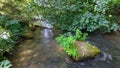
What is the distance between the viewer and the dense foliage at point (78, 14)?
315 inches

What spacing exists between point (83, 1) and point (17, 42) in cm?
408

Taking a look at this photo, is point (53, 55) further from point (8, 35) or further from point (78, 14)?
point (78, 14)

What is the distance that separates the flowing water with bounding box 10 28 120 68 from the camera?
207 inches

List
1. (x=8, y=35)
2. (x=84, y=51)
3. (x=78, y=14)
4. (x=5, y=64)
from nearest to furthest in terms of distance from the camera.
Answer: (x=5, y=64), (x=84, y=51), (x=8, y=35), (x=78, y=14)

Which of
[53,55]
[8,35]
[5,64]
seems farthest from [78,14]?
[5,64]

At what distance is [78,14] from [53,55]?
3.33 metres

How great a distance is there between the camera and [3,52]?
5.42 meters

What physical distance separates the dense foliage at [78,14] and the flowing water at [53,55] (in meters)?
0.84

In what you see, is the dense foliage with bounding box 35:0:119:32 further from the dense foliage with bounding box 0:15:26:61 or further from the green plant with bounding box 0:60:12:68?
the green plant with bounding box 0:60:12:68

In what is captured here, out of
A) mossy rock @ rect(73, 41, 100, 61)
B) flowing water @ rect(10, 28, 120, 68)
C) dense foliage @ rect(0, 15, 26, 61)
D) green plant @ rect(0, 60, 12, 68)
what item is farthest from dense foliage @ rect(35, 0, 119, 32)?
green plant @ rect(0, 60, 12, 68)

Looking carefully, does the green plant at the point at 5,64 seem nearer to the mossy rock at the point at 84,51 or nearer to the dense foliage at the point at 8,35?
the dense foliage at the point at 8,35

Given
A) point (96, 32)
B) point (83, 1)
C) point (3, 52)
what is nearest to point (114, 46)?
point (96, 32)

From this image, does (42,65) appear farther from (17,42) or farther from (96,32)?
(96,32)

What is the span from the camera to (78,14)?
851 centimetres
